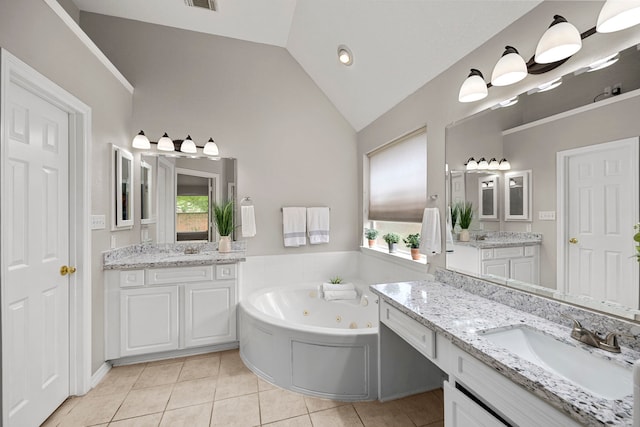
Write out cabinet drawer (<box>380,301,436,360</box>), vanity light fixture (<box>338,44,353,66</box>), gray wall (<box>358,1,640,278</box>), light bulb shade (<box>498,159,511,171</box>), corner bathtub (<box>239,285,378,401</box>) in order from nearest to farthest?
gray wall (<box>358,1,640,278</box>)
cabinet drawer (<box>380,301,436,360</box>)
light bulb shade (<box>498,159,511,171</box>)
corner bathtub (<box>239,285,378,401</box>)
vanity light fixture (<box>338,44,353,66</box>)

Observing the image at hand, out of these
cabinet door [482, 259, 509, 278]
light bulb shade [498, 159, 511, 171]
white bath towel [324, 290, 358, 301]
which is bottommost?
white bath towel [324, 290, 358, 301]

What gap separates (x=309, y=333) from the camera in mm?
1964

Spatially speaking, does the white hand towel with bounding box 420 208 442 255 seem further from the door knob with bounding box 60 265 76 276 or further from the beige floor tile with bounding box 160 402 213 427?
the door knob with bounding box 60 265 76 276

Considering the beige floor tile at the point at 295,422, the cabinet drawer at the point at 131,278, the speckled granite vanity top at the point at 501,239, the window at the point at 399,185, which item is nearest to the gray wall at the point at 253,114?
the window at the point at 399,185

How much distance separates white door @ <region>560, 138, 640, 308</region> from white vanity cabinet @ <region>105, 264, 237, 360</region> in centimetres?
248

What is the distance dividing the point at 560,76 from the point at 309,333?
202cm

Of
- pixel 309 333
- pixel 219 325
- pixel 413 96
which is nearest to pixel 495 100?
pixel 413 96

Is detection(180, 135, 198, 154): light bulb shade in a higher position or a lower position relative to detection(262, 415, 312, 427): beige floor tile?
higher

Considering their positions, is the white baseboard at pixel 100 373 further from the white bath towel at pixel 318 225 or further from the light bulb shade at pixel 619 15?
the light bulb shade at pixel 619 15

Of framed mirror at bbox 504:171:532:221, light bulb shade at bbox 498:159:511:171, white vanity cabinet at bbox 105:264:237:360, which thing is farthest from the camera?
white vanity cabinet at bbox 105:264:237:360

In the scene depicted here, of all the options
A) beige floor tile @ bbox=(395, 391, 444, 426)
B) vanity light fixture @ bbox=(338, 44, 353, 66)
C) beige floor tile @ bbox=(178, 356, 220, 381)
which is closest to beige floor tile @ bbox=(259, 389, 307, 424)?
beige floor tile @ bbox=(178, 356, 220, 381)

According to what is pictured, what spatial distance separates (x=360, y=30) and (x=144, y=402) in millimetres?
3227

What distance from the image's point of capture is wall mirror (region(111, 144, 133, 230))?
7.99 ft

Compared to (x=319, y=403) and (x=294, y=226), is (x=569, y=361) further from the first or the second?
(x=294, y=226)
